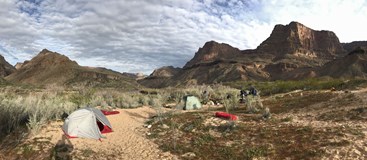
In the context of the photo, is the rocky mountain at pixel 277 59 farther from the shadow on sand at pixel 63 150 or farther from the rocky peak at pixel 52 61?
the shadow on sand at pixel 63 150

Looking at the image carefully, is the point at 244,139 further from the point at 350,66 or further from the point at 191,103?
the point at 350,66

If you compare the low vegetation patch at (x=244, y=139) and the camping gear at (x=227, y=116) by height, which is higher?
the camping gear at (x=227, y=116)

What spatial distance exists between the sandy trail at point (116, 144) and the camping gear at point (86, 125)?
13.3 inches

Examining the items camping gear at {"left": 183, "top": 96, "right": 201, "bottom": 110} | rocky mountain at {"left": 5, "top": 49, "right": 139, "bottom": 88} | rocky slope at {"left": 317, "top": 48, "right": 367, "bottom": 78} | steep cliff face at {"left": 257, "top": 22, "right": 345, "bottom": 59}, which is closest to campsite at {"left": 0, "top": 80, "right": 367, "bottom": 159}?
camping gear at {"left": 183, "top": 96, "right": 201, "bottom": 110}

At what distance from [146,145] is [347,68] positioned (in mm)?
84535

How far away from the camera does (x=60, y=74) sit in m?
127

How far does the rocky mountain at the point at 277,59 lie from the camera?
128 m

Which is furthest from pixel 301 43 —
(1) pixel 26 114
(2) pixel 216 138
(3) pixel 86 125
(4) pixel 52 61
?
(1) pixel 26 114

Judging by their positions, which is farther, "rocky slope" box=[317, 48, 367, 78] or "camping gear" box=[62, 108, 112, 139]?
"rocky slope" box=[317, 48, 367, 78]

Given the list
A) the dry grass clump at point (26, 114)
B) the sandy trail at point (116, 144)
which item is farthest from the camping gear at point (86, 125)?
the dry grass clump at point (26, 114)

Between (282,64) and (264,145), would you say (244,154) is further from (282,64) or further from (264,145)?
(282,64)

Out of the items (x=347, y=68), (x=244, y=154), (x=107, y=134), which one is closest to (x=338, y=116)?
(x=244, y=154)

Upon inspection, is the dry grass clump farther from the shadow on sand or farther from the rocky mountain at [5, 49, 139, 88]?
the rocky mountain at [5, 49, 139, 88]

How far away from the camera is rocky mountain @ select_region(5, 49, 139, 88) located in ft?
398
